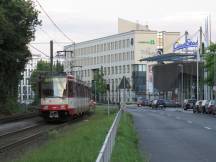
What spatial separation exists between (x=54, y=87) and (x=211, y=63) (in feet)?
143

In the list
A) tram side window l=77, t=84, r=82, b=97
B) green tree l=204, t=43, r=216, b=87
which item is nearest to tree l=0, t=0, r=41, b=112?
tram side window l=77, t=84, r=82, b=97

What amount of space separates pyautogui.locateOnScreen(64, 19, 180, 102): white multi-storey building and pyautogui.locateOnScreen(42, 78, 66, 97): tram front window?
10204 centimetres

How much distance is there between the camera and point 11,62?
46.3 m

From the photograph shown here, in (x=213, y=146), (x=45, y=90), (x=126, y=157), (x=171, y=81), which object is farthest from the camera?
(x=171, y=81)

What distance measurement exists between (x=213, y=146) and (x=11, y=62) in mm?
27589

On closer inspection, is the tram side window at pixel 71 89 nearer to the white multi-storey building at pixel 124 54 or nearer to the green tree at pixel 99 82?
the green tree at pixel 99 82

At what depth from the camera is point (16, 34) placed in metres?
44.4

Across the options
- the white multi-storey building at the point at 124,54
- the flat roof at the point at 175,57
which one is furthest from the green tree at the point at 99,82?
the flat roof at the point at 175,57

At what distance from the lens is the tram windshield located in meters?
40.3

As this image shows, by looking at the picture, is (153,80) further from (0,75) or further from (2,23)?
(2,23)

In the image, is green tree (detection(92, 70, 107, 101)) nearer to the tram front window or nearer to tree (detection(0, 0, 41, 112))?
tree (detection(0, 0, 41, 112))

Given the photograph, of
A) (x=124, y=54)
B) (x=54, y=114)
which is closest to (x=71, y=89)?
(x=54, y=114)

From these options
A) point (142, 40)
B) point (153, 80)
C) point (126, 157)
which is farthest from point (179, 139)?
point (142, 40)

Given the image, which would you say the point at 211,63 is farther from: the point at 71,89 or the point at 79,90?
the point at 71,89
